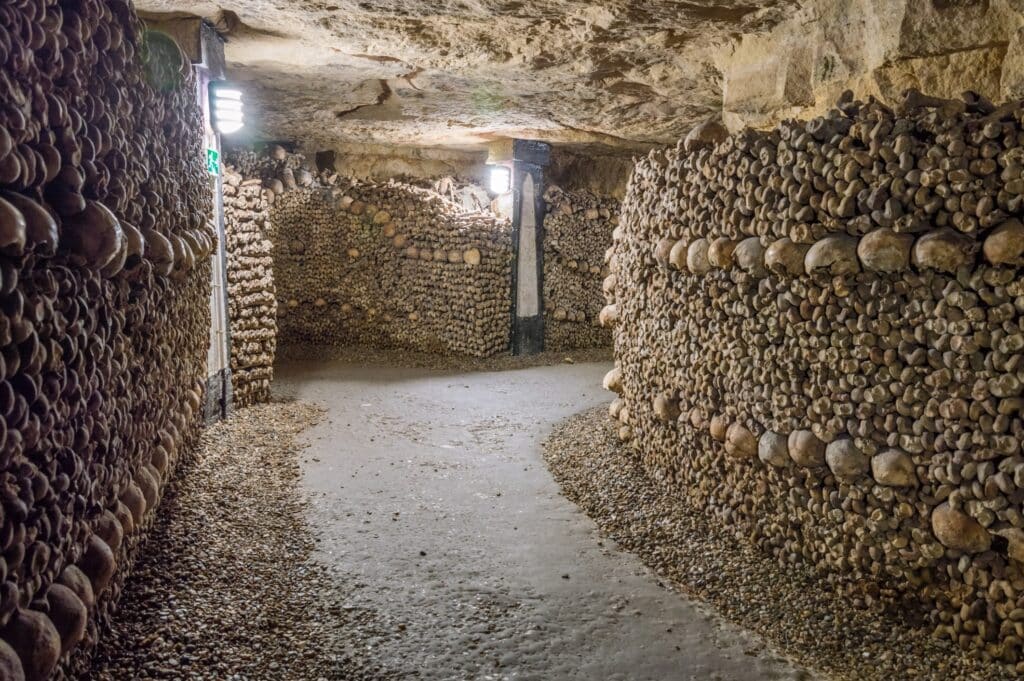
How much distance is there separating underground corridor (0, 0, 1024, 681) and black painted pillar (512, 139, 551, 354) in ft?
11.0

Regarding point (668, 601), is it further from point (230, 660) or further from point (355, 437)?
point (355, 437)

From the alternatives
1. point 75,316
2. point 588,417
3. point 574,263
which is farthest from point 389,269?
point 75,316

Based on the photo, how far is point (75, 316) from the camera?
2.10 m

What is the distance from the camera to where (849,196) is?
2.95m

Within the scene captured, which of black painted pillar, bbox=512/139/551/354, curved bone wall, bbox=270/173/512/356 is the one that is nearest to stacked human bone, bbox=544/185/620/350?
black painted pillar, bbox=512/139/551/354

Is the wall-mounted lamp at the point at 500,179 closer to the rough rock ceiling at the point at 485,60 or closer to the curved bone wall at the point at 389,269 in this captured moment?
the curved bone wall at the point at 389,269

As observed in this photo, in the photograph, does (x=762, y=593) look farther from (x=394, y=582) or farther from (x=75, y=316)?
(x=75, y=316)

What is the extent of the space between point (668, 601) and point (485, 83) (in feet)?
15.3

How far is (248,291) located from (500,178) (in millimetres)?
4418

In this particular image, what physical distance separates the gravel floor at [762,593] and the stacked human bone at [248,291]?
2.97 metres

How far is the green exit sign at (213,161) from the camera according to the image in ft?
17.6

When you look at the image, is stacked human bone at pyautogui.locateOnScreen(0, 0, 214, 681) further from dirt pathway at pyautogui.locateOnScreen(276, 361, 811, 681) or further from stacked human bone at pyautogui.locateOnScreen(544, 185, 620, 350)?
stacked human bone at pyautogui.locateOnScreen(544, 185, 620, 350)

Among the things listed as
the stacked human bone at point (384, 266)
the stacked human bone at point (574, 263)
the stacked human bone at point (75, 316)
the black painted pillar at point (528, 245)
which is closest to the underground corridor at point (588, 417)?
the stacked human bone at point (75, 316)

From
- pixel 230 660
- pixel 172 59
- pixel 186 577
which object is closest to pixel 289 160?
pixel 172 59
